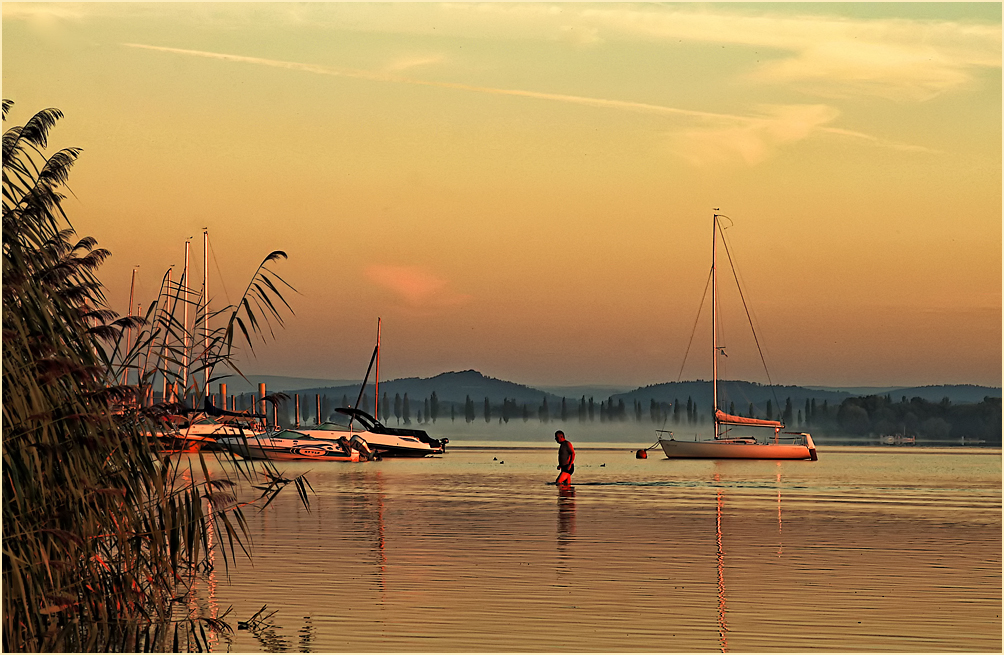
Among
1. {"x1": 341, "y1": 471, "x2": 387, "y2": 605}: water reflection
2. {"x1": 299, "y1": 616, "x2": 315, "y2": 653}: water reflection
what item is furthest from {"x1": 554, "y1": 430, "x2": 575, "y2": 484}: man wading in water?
{"x1": 299, "y1": 616, "x2": 315, "y2": 653}: water reflection

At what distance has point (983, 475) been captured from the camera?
53.3m

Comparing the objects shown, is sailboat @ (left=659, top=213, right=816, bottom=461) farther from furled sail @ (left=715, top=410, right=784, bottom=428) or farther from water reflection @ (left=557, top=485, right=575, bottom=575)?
water reflection @ (left=557, top=485, right=575, bottom=575)

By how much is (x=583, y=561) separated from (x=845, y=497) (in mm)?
18882

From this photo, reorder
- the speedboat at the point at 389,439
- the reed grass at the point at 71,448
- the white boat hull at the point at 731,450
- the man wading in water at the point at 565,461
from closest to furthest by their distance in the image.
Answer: the reed grass at the point at 71,448 → the man wading in water at the point at 565,461 → the white boat hull at the point at 731,450 → the speedboat at the point at 389,439

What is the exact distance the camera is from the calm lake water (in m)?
12.6

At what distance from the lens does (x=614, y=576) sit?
1692cm

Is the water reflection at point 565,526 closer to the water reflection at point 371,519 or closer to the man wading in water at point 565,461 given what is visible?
Result: the man wading in water at point 565,461

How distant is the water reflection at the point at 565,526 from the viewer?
1837cm

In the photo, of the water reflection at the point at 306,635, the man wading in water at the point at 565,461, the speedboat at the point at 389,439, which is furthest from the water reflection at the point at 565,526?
the speedboat at the point at 389,439

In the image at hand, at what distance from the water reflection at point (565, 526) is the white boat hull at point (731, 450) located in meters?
32.9

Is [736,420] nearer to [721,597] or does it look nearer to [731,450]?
[731,450]

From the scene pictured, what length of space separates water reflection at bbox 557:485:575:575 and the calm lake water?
65 mm

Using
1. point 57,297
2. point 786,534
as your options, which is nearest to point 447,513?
point 786,534

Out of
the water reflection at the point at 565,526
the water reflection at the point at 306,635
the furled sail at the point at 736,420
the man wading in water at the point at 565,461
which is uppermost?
the furled sail at the point at 736,420
